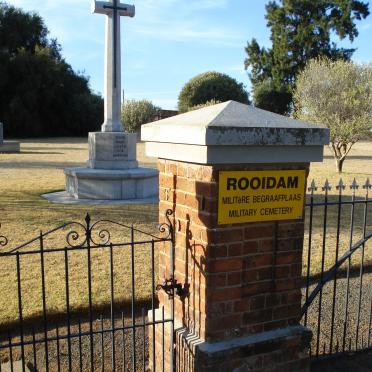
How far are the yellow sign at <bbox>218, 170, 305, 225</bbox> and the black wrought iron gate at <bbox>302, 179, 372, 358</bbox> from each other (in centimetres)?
46

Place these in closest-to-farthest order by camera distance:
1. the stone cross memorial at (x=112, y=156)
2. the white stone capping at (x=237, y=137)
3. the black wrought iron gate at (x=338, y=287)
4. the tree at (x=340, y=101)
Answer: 1. the white stone capping at (x=237, y=137)
2. the black wrought iron gate at (x=338, y=287)
3. the stone cross memorial at (x=112, y=156)
4. the tree at (x=340, y=101)

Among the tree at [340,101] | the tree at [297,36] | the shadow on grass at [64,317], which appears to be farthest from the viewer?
the tree at [297,36]

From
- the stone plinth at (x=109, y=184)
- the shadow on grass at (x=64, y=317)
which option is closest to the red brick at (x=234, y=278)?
the shadow on grass at (x=64, y=317)

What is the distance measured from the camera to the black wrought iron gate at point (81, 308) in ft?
8.64

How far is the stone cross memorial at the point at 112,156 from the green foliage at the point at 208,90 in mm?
32596

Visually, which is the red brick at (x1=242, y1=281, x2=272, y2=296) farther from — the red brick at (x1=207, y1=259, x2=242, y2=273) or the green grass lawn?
the green grass lawn

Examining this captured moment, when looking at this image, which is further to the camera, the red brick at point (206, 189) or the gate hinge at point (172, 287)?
the gate hinge at point (172, 287)

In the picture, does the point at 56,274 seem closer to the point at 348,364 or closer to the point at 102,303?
the point at 102,303

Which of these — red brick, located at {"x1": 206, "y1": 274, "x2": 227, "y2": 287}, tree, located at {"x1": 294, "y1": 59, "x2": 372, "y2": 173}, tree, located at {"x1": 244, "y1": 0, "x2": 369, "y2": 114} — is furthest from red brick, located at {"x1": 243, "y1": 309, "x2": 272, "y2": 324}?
tree, located at {"x1": 244, "y1": 0, "x2": 369, "y2": 114}

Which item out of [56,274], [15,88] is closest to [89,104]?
[15,88]

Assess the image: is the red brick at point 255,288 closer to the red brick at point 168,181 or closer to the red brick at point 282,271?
the red brick at point 282,271

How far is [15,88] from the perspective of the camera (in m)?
40.9

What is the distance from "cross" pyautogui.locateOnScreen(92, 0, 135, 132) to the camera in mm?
10266

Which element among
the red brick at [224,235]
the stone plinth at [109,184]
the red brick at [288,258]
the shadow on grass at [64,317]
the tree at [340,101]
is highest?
the tree at [340,101]
